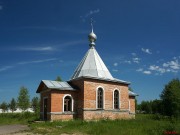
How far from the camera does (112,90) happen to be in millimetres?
23812

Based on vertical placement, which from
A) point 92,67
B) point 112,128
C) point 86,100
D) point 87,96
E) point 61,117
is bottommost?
point 61,117

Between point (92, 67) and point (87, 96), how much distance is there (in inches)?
143

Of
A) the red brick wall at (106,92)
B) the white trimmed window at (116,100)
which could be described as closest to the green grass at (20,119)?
the red brick wall at (106,92)

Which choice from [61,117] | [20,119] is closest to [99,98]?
[61,117]

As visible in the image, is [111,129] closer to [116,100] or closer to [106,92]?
[106,92]

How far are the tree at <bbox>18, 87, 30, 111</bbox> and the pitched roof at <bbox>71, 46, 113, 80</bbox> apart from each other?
20.9 m

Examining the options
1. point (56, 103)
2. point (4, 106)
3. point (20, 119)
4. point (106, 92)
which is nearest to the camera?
point (56, 103)

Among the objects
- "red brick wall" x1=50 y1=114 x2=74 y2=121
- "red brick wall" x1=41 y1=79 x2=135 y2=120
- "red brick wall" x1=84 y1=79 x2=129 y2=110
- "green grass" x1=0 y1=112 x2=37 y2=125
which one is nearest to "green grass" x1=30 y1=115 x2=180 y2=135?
"red brick wall" x1=50 y1=114 x2=74 y2=121

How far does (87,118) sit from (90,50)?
8.17 m

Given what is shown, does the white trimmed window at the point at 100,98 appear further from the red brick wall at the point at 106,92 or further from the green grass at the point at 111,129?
the green grass at the point at 111,129

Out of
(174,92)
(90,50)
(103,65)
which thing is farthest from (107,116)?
(174,92)

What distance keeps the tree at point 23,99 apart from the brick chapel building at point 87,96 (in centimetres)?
1940

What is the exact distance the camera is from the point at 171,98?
35281 mm

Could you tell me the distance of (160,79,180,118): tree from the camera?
33.7 metres
